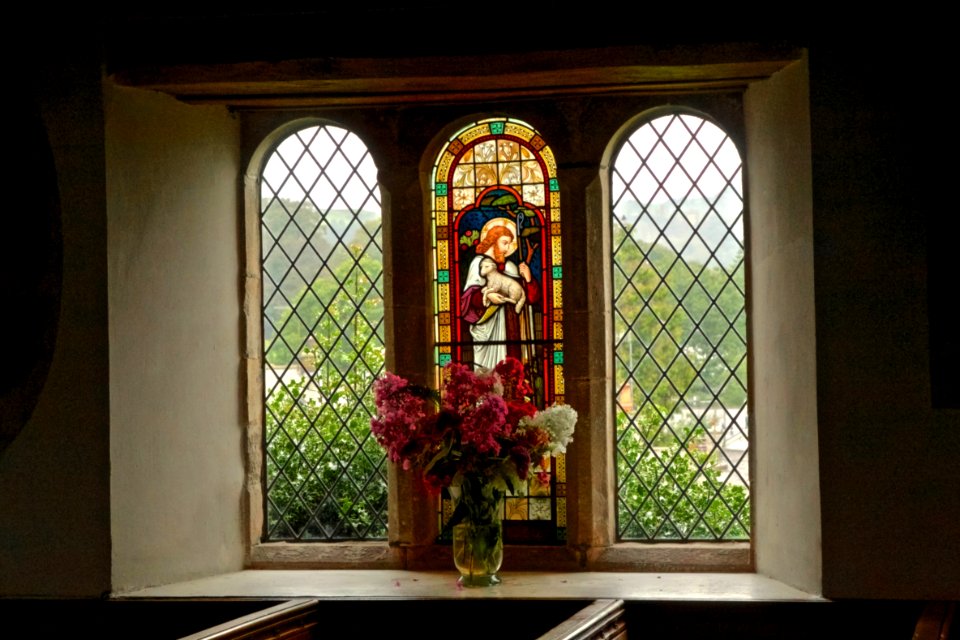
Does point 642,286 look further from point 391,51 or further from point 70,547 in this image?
point 70,547

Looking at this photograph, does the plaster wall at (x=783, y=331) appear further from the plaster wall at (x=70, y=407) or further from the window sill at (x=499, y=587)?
the plaster wall at (x=70, y=407)

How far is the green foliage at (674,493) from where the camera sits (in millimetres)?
6066

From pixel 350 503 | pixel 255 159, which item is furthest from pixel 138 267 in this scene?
pixel 350 503

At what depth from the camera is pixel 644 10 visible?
17.2 feet

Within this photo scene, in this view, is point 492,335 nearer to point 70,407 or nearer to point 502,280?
point 502,280

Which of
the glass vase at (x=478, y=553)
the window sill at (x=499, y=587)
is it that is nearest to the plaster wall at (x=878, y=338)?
the window sill at (x=499, y=587)

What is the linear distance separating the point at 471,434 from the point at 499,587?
2.11ft

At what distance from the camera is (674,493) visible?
6105 mm

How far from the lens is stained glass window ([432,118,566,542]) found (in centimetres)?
618

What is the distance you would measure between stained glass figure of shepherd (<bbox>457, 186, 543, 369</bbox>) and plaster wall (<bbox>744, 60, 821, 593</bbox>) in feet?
3.08

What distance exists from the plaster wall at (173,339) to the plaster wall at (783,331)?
7.31 feet

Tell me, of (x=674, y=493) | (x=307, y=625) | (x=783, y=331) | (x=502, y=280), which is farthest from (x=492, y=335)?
(x=307, y=625)

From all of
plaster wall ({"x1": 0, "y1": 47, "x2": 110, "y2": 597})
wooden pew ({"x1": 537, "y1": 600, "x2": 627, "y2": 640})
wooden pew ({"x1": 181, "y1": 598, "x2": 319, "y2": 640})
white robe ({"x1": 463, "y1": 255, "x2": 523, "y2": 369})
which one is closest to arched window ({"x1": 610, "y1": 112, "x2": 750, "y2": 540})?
white robe ({"x1": 463, "y1": 255, "x2": 523, "y2": 369})

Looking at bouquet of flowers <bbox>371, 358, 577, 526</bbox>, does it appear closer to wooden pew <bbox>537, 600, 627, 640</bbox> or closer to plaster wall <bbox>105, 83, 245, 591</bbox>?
wooden pew <bbox>537, 600, 627, 640</bbox>
